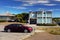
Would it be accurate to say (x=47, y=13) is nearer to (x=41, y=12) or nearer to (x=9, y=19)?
(x=41, y=12)

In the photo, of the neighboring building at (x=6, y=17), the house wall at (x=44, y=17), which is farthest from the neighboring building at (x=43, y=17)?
the neighboring building at (x=6, y=17)

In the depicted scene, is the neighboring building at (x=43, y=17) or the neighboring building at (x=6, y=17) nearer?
the neighboring building at (x=43, y=17)

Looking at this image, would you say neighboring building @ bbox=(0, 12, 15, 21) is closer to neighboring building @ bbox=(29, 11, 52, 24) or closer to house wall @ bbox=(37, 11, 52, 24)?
neighboring building @ bbox=(29, 11, 52, 24)

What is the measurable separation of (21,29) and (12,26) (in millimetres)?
1456

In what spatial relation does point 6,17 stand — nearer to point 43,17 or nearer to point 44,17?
point 43,17

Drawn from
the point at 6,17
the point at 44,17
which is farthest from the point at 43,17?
the point at 6,17

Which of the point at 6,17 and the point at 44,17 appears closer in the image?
the point at 44,17

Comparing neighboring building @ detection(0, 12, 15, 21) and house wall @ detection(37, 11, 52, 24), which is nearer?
house wall @ detection(37, 11, 52, 24)

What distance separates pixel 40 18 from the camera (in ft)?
235

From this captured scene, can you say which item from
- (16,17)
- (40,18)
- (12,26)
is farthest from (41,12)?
(12,26)

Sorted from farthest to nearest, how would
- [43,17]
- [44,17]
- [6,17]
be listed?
[6,17]
[43,17]
[44,17]

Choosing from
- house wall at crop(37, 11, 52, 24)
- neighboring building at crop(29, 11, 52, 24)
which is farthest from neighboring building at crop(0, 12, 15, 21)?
house wall at crop(37, 11, 52, 24)

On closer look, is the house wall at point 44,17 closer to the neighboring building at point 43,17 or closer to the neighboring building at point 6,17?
the neighboring building at point 43,17

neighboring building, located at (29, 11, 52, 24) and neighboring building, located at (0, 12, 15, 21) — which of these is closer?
neighboring building, located at (29, 11, 52, 24)
